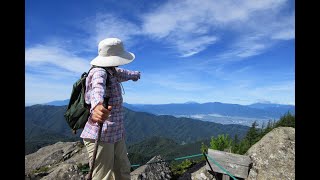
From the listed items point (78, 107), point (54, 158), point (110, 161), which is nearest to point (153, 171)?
point (110, 161)

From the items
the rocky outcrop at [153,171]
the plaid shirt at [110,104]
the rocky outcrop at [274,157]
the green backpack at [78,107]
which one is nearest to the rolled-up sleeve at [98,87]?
the plaid shirt at [110,104]

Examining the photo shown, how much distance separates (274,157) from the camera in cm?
794

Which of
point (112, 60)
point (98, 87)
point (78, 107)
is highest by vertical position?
point (112, 60)

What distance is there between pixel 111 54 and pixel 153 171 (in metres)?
3.66

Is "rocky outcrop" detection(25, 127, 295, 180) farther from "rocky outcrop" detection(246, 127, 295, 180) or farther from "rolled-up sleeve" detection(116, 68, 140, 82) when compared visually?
"rolled-up sleeve" detection(116, 68, 140, 82)

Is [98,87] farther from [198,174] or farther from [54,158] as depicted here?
[54,158]

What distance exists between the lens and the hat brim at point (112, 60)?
5473mm

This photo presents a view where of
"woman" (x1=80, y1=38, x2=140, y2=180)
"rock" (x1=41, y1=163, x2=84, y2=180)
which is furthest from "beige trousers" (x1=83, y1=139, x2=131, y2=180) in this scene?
"rock" (x1=41, y1=163, x2=84, y2=180)

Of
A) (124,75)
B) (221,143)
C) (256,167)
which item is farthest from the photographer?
(221,143)
